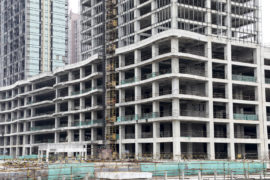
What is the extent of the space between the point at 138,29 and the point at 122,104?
675 inches

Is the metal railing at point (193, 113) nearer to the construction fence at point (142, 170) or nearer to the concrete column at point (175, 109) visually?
the concrete column at point (175, 109)

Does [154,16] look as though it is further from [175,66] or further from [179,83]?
[179,83]

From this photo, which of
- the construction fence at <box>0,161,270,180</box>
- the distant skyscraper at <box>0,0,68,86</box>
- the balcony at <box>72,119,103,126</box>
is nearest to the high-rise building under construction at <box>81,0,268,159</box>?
the balcony at <box>72,119,103,126</box>

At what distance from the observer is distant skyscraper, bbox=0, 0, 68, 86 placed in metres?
140

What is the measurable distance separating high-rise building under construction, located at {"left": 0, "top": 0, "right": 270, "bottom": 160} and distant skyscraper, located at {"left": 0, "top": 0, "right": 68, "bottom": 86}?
41.9m

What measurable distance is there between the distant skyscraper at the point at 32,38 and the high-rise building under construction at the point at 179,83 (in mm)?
41865

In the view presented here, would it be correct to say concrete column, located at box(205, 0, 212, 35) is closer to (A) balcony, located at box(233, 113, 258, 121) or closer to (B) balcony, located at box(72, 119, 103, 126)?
(A) balcony, located at box(233, 113, 258, 121)

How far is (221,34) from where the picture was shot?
3209 inches

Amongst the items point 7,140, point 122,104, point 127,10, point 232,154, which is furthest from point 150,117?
point 7,140

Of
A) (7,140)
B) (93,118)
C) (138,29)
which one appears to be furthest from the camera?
(7,140)

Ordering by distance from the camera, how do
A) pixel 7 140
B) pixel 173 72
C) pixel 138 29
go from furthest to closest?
1. pixel 7 140
2. pixel 138 29
3. pixel 173 72

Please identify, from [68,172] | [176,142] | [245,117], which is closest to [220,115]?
[245,117]

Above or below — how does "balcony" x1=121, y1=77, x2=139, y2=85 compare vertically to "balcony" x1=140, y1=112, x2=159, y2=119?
above

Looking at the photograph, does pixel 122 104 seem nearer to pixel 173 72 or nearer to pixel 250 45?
pixel 173 72
